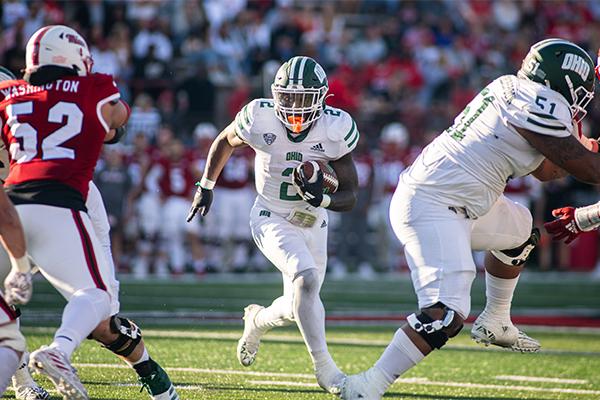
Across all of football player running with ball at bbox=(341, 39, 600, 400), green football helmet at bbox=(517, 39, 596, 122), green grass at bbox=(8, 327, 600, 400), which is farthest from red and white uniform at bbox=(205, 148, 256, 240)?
green football helmet at bbox=(517, 39, 596, 122)

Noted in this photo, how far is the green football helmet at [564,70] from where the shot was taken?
479cm

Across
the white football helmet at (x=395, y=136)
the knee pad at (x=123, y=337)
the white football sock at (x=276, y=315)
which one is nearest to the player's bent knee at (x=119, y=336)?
the knee pad at (x=123, y=337)

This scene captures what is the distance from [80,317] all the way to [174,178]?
9419 millimetres

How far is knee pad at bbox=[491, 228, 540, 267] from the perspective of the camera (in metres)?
5.53


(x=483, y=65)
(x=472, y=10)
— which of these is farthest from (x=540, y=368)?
(x=472, y=10)

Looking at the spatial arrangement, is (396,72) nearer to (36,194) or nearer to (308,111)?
(308,111)

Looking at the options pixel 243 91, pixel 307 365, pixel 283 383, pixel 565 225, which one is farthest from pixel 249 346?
pixel 243 91

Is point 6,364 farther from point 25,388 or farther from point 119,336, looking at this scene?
point 25,388

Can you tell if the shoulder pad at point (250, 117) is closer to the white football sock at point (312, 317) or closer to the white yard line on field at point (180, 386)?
the white football sock at point (312, 317)

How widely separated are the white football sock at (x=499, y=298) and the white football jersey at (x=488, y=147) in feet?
2.58

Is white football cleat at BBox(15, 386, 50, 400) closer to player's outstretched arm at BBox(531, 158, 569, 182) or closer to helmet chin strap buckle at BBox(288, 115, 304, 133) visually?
helmet chin strap buckle at BBox(288, 115, 304, 133)

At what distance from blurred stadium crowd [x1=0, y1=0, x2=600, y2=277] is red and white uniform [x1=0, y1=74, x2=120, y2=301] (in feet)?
28.8

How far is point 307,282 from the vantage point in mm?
5395

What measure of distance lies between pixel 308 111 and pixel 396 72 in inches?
426
